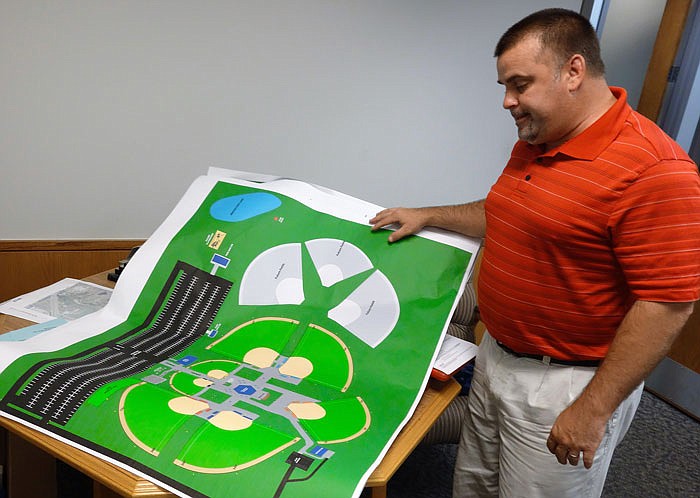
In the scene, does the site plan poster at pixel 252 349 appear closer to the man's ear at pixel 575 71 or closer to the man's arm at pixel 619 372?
the man's arm at pixel 619 372

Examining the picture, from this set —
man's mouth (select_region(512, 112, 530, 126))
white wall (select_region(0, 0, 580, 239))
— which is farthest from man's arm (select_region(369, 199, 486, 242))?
white wall (select_region(0, 0, 580, 239))

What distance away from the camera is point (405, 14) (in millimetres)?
2324

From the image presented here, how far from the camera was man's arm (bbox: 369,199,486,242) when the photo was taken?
1271 millimetres

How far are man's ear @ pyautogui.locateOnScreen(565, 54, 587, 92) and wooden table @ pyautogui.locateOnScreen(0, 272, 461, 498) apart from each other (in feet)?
2.02

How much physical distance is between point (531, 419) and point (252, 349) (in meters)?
0.59

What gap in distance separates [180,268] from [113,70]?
45.1 inches

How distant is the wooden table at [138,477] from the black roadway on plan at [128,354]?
38 millimetres

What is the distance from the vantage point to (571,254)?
108 cm

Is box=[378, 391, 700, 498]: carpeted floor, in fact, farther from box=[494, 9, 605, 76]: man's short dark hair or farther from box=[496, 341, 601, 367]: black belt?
box=[494, 9, 605, 76]: man's short dark hair

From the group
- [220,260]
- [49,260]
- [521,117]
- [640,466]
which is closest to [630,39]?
[640,466]

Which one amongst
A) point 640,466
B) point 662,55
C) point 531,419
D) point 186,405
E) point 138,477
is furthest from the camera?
point 662,55

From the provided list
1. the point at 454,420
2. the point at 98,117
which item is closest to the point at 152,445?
the point at 454,420

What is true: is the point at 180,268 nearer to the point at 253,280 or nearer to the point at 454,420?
the point at 253,280

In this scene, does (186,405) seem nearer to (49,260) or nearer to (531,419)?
(531,419)
